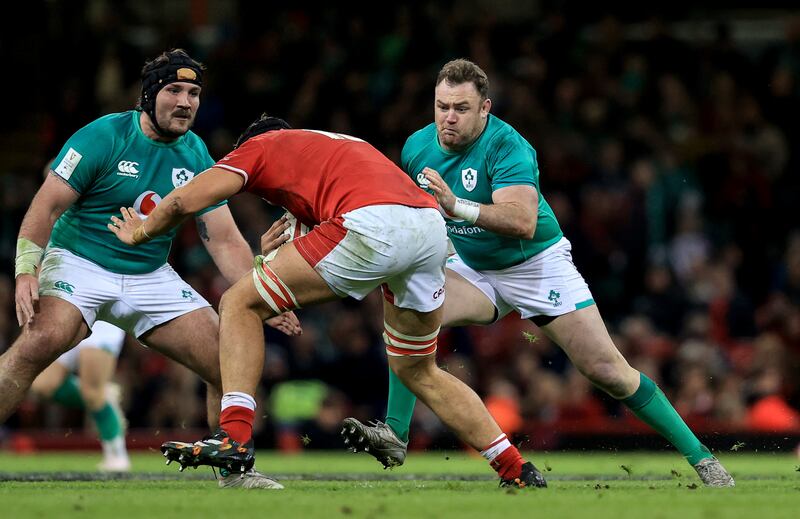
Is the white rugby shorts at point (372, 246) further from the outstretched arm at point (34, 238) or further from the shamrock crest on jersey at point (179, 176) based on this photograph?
the outstretched arm at point (34, 238)

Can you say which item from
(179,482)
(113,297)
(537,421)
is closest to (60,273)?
(113,297)

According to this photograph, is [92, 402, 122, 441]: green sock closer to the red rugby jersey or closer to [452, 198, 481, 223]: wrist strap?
the red rugby jersey

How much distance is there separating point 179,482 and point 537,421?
640 centimetres

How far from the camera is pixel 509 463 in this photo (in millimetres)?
7316

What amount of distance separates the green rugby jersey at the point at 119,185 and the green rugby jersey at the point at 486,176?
1.45 m

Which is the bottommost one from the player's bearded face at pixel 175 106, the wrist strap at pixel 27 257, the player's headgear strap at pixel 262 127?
the wrist strap at pixel 27 257

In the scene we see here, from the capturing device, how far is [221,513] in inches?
227

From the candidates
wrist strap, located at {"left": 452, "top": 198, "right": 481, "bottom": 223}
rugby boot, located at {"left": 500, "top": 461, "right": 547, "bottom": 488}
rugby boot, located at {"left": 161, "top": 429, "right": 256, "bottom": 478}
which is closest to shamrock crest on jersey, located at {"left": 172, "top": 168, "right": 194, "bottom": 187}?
wrist strap, located at {"left": 452, "top": 198, "right": 481, "bottom": 223}

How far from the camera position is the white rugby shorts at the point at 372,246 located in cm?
683

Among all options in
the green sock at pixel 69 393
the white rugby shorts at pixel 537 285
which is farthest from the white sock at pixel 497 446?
the green sock at pixel 69 393

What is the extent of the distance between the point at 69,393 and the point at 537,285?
5263 millimetres

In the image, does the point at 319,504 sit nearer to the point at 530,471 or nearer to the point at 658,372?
the point at 530,471

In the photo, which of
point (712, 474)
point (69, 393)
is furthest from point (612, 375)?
point (69, 393)

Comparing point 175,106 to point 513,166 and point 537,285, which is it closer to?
point 513,166
